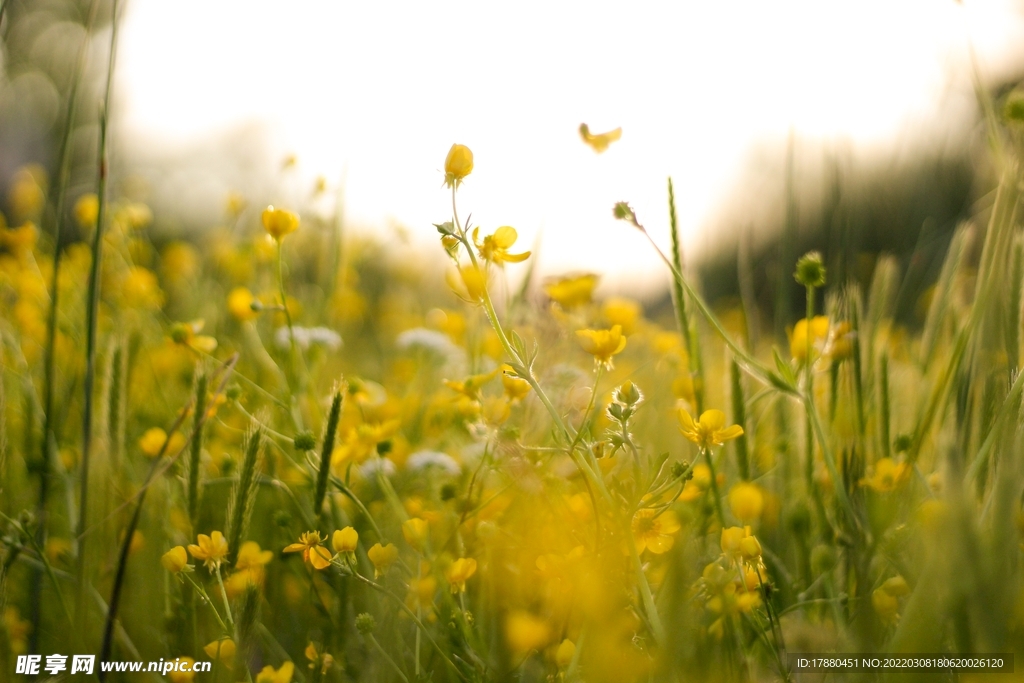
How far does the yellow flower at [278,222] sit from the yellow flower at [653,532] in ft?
2.08

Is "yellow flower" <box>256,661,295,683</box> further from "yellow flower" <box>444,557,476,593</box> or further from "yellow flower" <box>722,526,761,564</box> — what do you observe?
"yellow flower" <box>722,526,761,564</box>

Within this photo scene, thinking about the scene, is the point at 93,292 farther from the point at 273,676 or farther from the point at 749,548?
the point at 749,548

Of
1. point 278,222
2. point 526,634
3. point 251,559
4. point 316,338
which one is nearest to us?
point 526,634

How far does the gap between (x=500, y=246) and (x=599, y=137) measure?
0.90 feet

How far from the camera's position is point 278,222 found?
39.2 inches

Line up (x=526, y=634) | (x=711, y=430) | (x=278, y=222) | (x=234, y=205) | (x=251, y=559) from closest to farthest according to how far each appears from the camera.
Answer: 1. (x=526, y=634)
2. (x=711, y=430)
3. (x=251, y=559)
4. (x=278, y=222)
5. (x=234, y=205)

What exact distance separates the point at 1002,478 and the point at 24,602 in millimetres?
1280

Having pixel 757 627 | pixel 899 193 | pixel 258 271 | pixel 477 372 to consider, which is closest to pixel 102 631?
pixel 477 372

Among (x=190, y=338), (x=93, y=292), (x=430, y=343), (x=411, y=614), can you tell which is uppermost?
(x=93, y=292)

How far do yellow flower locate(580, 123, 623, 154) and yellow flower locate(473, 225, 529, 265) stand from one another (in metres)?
0.24

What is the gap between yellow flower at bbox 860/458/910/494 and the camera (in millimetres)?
787

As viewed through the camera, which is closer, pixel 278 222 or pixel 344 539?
pixel 344 539

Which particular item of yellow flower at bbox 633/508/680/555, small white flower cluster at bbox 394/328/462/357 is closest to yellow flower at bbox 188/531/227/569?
yellow flower at bbox 633/508/680/555

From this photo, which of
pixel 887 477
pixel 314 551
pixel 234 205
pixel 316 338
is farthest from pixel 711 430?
pixel 234 205
